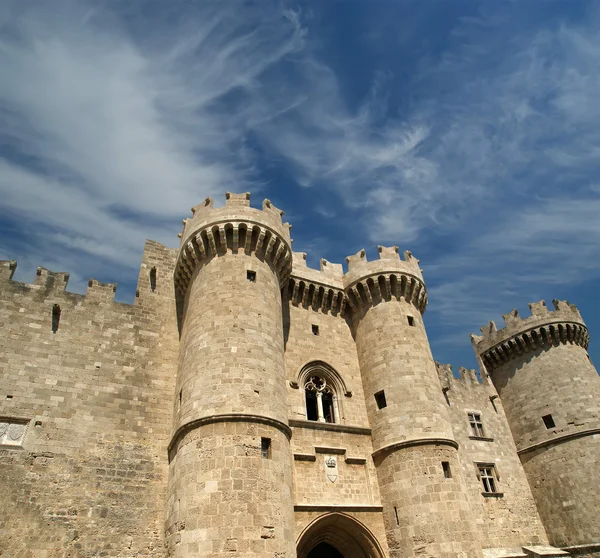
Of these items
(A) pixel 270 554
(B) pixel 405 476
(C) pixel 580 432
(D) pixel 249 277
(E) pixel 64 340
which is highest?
(D) pixel 249 277

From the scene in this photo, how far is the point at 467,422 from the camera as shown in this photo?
58.9 feet

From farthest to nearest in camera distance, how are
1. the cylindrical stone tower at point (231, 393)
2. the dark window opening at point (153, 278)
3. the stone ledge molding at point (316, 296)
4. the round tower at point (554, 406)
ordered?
the round tower at point (554, 406) → the stone ledge molding at point (316, 296) → the dark window opening at point (153, 278) → the cylindrical stone tower at point (231, 393)

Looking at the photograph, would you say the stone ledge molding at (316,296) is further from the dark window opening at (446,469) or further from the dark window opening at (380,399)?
the dark window opening at (446,469)

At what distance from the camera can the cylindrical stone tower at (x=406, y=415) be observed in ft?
38.1

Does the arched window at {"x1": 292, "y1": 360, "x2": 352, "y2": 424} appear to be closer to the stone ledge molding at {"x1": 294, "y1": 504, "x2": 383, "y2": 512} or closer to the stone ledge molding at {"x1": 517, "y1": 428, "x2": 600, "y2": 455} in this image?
the stone ledge molding at {"x1": 294, "y1": 504, "x2": 383, "y2": 512}

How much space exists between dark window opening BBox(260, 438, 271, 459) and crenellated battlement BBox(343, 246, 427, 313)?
7.20 meters

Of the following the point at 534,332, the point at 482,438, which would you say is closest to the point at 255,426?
the point at 482,438

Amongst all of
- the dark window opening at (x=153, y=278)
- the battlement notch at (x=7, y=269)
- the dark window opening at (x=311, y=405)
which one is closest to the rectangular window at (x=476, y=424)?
the dark window opening at (x=311, y=405)

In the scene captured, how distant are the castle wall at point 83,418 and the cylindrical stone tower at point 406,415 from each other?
20.4ft

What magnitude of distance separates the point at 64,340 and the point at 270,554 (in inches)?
297

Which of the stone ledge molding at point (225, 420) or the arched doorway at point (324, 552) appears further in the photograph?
the arched doorway at point (324, 552)

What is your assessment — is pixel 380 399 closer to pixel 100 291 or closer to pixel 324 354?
pixel 324 354

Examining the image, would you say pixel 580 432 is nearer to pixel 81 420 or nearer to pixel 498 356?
pixel 498 356

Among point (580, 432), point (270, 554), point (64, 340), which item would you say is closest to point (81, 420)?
point (64, 340)
